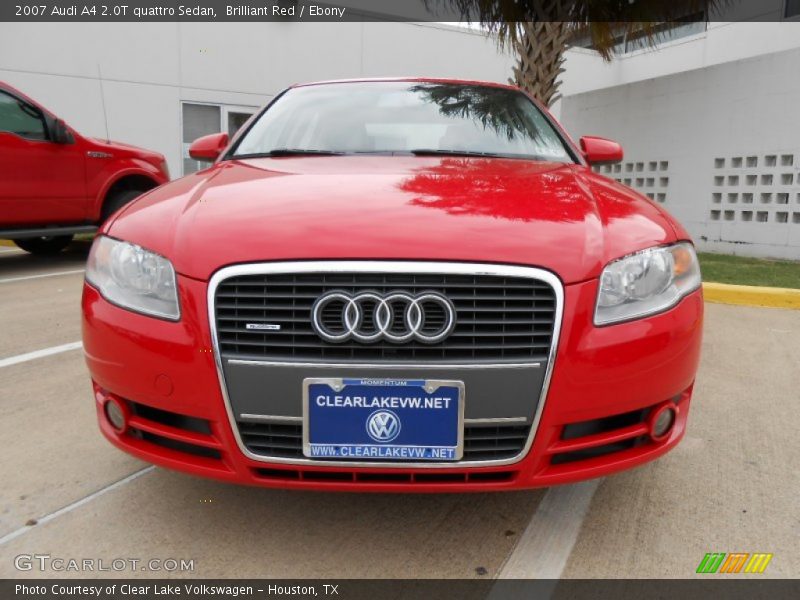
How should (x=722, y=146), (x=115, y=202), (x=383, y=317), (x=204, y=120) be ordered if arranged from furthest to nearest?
(x=204, y=120) → (x=722, y=146) → (x=115, y=202) → (x=383, y=317)

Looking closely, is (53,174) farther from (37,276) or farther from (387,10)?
(387,10)

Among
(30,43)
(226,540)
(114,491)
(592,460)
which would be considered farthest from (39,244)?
(592,460)

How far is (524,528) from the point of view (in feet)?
6.35

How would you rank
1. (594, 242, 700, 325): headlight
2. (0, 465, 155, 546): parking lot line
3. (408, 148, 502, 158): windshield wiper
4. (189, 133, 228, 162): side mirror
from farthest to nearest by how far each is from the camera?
1. (189, 133, 228, 162): side mirror
2. (408, 148, 502, 158): windshield wiper
3. (0, 465, 155, 546): parking lot line
4. (594, 242, 700, 325): headlight

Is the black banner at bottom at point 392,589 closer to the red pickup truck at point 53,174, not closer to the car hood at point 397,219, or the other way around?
the car hood at point 397,219

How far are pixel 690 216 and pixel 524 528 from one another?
7.90 metres

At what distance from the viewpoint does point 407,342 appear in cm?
156

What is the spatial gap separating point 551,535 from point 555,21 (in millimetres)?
8152

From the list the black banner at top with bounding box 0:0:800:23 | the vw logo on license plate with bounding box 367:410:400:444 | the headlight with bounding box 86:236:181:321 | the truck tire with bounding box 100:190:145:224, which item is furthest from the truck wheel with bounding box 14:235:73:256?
the vw logo on license plate with bounding box 367:410:400:444

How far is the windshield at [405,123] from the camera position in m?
2.68

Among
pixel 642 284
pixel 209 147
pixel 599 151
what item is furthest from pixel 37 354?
pixel 642 284

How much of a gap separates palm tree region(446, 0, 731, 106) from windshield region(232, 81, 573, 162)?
615 centimetres

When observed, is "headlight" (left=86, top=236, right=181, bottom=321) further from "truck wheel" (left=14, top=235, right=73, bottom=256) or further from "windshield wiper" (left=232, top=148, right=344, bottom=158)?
"truck wheel" (left=14, top=235, right=73, bottom=256)

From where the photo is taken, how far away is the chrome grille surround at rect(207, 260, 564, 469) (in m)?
1.56
